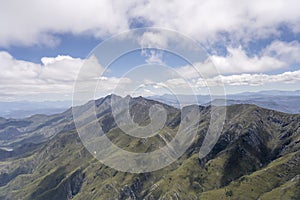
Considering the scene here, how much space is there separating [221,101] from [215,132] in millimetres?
2940

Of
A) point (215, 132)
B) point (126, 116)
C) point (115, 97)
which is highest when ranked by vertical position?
point (115, 97)

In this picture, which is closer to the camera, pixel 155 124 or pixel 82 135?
pixel 82 135

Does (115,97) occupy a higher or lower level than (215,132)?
higher

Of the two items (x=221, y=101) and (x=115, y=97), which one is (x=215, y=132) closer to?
(x=221, y=101)

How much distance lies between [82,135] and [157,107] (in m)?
11.7

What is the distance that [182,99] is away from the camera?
25.7 meters

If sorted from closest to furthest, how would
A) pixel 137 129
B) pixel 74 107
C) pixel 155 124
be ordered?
pixel 74 107 → pixel 155 124 → pixel 137 129

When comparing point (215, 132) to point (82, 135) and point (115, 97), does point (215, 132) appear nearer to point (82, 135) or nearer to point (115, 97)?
point (115, 97)

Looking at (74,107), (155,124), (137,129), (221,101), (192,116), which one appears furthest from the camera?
(192,116)

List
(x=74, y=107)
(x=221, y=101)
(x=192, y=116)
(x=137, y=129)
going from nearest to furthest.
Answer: (x=74, y=107), (x=221, y=101), (x=137, y=129), (x=192, y=116)

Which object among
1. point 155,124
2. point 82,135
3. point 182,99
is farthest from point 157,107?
point 82,135

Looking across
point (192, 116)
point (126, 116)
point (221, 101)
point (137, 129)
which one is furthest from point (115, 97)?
point (192, 116)

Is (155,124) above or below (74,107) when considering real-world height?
below

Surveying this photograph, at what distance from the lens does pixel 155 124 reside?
2777 cm
